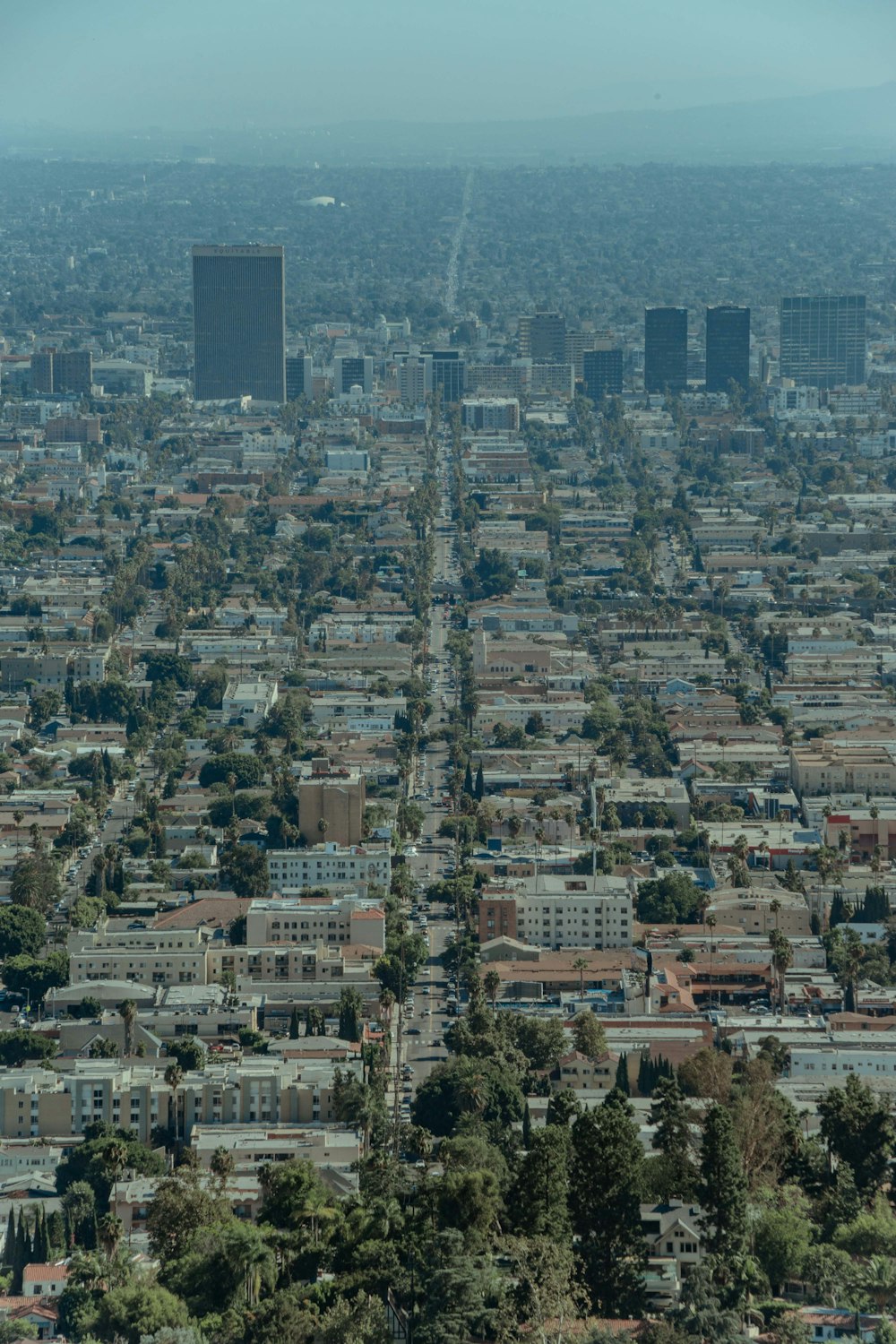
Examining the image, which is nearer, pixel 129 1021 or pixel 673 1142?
pixel 673 1142

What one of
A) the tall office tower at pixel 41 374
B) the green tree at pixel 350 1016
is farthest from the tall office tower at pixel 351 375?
the green tree at pixel 350 1016

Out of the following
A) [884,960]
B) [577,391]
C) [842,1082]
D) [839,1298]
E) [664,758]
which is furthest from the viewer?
[577,391]

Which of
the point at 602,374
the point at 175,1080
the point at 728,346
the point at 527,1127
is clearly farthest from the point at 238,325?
the point at 527,1127

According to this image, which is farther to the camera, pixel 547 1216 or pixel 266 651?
pixel 266 651

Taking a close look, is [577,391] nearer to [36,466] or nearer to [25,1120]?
[36,466]

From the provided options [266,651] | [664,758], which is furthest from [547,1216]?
[266,651]

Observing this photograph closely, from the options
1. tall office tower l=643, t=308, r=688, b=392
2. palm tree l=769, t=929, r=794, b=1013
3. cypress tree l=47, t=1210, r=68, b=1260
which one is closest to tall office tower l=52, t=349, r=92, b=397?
tall office tower l=643, t=308, r=688, b=392

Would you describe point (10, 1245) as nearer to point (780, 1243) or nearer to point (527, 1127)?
point (527, 1127)
